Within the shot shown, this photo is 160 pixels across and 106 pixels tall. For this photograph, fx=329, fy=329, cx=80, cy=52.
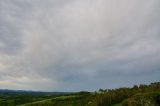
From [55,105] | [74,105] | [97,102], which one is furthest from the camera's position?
[55,105]

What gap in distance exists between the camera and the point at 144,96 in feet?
234

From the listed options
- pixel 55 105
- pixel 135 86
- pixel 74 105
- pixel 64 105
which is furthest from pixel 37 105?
pixel 135 86

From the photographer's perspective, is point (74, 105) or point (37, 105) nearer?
point (74, 105)

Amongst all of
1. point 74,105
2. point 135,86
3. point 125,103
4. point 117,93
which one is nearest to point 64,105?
point 74,105

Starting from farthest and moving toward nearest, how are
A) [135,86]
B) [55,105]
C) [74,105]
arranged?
[55,105] → [74,105] → [135,86]

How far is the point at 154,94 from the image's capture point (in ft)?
237

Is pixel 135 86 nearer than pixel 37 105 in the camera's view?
Yes

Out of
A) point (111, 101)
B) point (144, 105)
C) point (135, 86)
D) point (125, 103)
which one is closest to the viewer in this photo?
point (144, 105)

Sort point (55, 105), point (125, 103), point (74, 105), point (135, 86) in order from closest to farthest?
point (125, 103) → point (135, 86) → point (74, 105) → point (55, 105)

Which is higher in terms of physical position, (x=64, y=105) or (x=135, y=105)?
(x=64, y=105)

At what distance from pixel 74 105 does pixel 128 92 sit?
183ft

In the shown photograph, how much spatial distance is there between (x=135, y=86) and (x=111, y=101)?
73.9 feet

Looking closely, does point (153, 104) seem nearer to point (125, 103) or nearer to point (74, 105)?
point (125, 103)

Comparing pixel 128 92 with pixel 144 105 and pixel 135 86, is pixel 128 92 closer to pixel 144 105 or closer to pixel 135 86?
pixel 135 86
